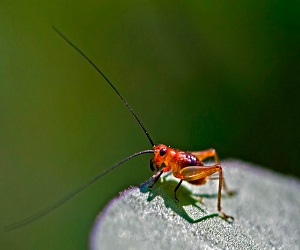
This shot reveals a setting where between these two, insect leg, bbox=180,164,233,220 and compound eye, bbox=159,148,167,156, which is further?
compound eye, bbox=159,148,167,156

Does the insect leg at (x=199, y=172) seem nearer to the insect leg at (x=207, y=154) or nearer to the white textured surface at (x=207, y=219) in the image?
the white textured surface at (x=207, y=219)

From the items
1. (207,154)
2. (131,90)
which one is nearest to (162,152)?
(207,154)

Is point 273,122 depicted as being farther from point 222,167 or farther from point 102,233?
point 102,233

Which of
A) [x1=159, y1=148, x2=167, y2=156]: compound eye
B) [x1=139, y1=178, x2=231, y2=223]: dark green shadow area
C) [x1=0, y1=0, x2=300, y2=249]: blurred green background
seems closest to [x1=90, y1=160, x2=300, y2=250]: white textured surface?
[x1=139, y1=178, x2=231, y2=223]: dark green shadow area

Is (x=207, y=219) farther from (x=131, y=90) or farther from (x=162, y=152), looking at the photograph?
(x=131, y=90)

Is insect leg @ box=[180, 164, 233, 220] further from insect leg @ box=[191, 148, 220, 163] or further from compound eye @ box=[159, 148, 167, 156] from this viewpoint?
insect leg @ box=[191, 148, 220, 163]

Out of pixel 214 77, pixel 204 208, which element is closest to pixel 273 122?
pixel 214 77
